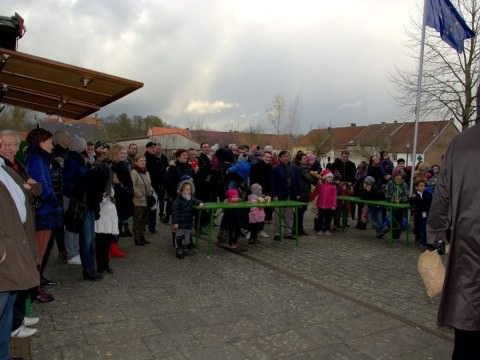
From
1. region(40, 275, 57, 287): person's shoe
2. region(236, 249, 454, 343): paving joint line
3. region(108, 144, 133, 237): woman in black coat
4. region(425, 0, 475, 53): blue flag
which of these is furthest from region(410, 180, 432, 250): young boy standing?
region(40, 275, 57, 287): person's shoe

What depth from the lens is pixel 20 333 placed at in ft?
12.9

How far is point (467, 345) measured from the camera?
260 cm

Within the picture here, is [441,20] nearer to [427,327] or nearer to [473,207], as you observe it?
[427,327]

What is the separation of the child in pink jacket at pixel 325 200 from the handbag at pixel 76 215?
5614mm

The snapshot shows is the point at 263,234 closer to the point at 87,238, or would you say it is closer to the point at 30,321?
the point at 87,238

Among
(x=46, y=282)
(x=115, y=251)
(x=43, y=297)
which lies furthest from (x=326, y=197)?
(x=43, y=297)

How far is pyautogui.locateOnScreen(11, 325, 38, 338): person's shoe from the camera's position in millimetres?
3904

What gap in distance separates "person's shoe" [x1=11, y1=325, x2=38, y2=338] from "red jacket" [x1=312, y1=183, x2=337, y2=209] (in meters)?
6.84

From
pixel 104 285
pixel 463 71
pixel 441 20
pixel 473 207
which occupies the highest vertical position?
pixel 463 71

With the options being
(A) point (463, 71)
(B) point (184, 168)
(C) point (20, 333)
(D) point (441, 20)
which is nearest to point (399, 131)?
(A) point (463, 71)

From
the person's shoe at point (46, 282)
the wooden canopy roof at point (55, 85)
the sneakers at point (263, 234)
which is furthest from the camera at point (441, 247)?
the sneakers at point (263, 234)

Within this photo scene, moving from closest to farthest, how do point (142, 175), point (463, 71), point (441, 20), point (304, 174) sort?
1. point (142, 175)
2. point (304, 174)
3. point (441, 20)
4. point (463, 71)

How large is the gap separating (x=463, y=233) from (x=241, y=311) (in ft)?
9.32

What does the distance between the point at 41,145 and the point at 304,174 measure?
20.6 feet
